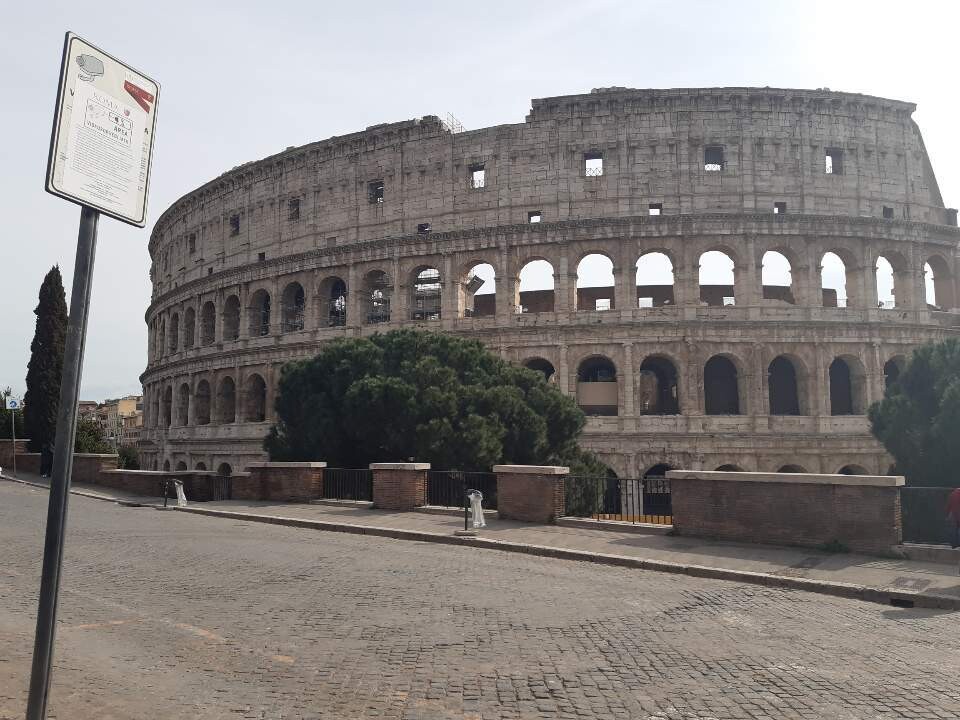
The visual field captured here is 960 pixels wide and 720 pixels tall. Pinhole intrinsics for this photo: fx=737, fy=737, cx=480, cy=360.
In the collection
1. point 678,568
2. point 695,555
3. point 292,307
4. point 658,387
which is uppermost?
point 292,307

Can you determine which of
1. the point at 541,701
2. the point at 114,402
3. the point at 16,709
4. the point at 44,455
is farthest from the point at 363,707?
the point at 114,402

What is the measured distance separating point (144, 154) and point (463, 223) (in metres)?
28.7

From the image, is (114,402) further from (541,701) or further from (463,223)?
(541,701)

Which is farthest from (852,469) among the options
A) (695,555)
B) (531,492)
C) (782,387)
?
(695,555)

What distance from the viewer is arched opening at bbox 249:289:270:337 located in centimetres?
3778

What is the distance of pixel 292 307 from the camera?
3734 cm

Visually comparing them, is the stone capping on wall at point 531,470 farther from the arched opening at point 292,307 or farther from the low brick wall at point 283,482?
the arched opening at point 292,307

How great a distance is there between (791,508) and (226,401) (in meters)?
31.9

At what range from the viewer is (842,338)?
95.8ft

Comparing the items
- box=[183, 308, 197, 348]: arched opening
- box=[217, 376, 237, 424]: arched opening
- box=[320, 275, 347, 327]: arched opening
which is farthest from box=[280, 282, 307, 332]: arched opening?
box=[183, 308, 197, 348]: arched opening

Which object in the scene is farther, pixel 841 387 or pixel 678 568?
pixel 841 387

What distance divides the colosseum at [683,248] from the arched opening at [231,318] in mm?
6354

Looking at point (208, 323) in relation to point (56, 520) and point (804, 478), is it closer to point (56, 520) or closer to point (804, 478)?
point (804, 478)

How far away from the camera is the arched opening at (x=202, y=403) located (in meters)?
39.8
